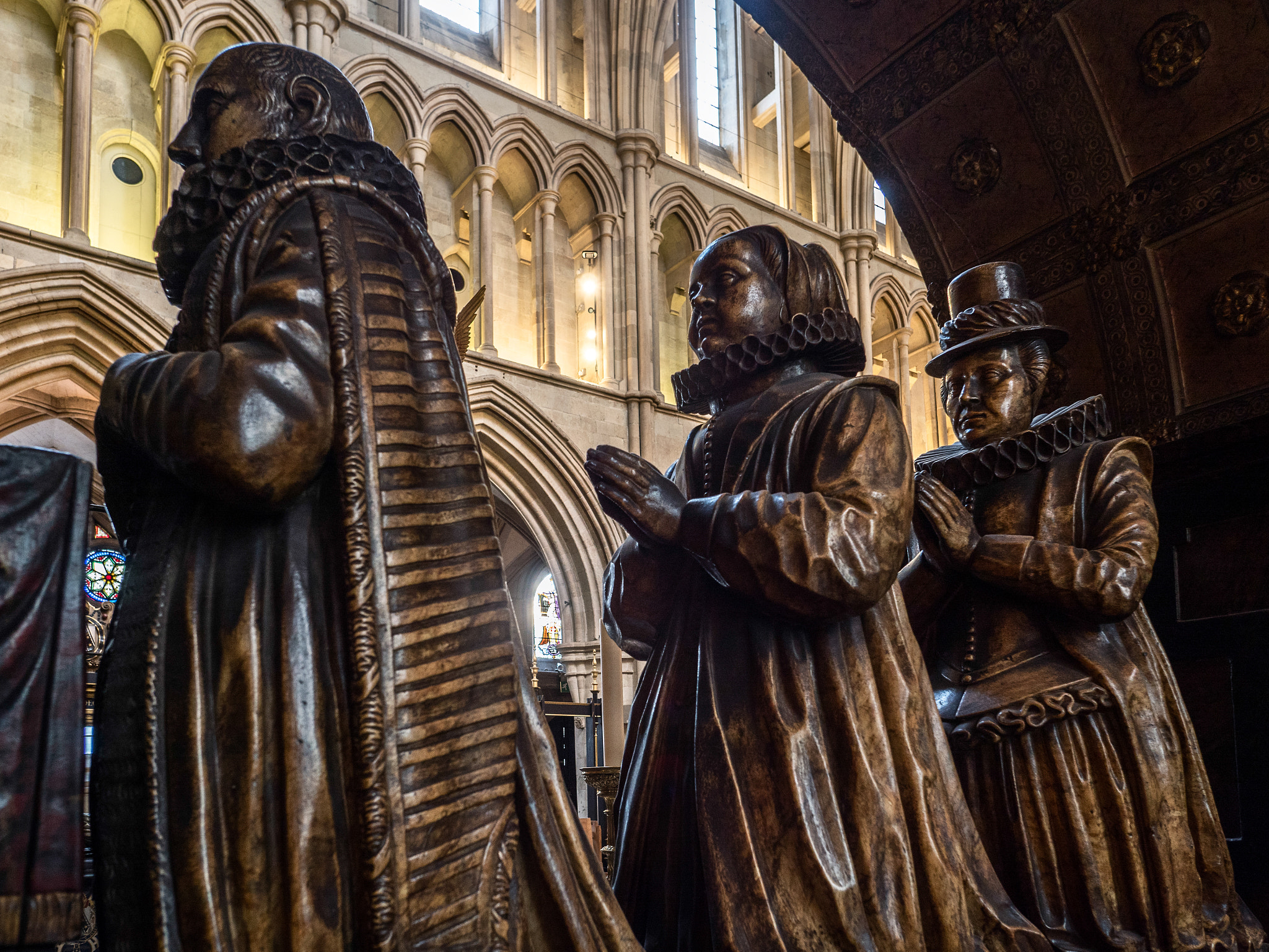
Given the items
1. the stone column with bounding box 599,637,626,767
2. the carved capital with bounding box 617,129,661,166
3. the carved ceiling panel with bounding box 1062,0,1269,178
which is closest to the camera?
the carved ceiling panel with bounding box 1062,0,1269,178

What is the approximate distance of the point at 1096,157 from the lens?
4047mm

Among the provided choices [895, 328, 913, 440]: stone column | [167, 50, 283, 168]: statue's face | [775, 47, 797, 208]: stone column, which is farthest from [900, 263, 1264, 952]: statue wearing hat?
[895, 328, 913, 440]: stone column

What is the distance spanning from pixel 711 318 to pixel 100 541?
16503 millimetres

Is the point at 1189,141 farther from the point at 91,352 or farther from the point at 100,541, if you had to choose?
the point at 100,541

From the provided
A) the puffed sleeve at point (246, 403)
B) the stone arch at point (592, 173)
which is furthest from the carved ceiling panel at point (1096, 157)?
the stone arch at point (592, 173)

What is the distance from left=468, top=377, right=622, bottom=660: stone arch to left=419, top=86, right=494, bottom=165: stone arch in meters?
3.14

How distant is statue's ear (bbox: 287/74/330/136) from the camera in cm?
161

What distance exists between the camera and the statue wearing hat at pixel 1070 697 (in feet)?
7.27

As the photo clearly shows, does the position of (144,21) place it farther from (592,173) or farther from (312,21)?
(592,173)

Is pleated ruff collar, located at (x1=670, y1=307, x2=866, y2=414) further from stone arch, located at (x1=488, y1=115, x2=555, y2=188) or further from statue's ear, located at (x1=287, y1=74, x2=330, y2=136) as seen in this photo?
stone arch, located at (x1=488, y1=115, x2=555, y2=188)

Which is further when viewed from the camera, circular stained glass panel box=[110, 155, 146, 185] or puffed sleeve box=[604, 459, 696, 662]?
circular stained glass panel box=[110, 155, 146, 185]

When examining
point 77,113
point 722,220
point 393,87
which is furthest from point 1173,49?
point 722,220

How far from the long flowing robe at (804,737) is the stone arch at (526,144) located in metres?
13.1

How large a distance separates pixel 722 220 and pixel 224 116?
49.7ft
